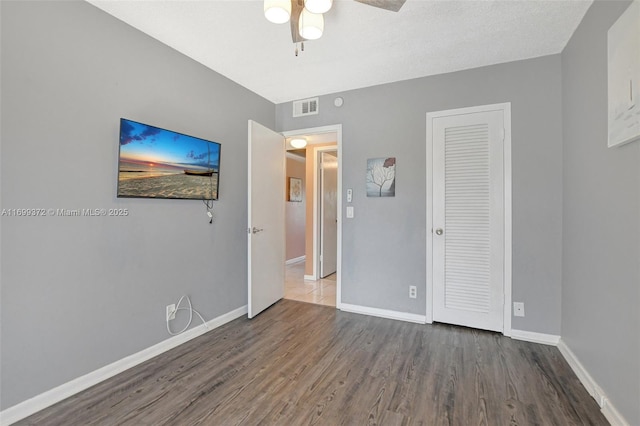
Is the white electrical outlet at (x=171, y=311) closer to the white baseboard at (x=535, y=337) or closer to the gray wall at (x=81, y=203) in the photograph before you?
the gray wall at (x=81, y=203)

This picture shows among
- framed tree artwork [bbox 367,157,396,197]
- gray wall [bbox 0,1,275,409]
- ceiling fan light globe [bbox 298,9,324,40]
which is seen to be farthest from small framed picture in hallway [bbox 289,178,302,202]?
ceiling fan light globe [bbox 298,9,324,40]

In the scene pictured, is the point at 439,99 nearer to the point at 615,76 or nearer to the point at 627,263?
the point at 615,76

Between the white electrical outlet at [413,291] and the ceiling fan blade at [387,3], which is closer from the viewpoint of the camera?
the ceiling fan blade at [387,3]

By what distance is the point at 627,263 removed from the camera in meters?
1.46

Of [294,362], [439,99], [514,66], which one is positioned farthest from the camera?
[439,99]

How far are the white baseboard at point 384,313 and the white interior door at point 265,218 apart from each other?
897mm

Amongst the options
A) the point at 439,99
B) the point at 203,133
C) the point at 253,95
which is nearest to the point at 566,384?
the point at 439,99

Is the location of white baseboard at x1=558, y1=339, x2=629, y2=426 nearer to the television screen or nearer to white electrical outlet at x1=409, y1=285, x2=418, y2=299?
white electrical outlet at x1=409, y1=285, x2=418, y2=299

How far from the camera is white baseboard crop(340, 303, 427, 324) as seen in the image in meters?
2.93

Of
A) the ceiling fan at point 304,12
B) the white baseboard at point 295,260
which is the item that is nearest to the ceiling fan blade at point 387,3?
the ceiling fan at point 304,12

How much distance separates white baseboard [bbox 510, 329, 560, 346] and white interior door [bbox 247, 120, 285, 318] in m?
2.46

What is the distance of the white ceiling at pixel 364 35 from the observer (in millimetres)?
1908

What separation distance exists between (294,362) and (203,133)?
7.03 feet

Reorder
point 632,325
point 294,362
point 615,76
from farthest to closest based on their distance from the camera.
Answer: point 294,362 < point 615,76 < point 632,325
